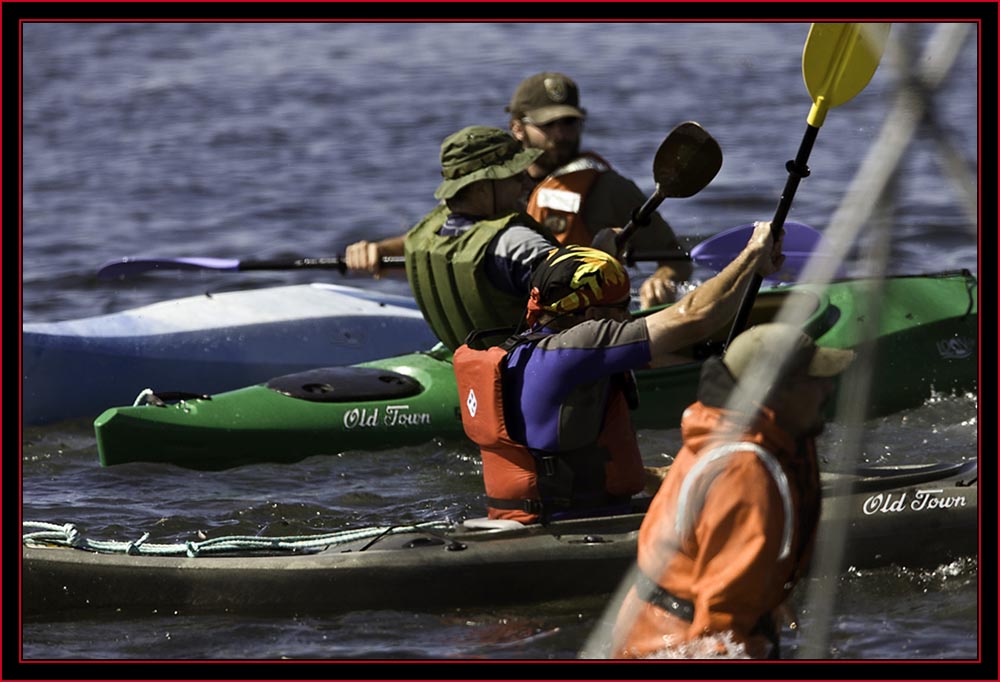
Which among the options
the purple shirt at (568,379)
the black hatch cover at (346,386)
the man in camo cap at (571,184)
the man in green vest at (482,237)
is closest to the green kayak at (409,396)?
the black hatch cover at (346,386)

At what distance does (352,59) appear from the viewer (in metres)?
18.3

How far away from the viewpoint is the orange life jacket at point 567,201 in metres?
6.70

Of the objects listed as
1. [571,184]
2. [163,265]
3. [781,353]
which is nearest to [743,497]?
[781,353]

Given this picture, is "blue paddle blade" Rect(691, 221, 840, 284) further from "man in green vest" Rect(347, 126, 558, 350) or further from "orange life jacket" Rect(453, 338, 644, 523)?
"orange life jacket" Rect(453, 338, 644, 523)

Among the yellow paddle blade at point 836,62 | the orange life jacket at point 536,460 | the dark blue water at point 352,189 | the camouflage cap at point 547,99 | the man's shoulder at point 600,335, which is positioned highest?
the yellow paddle blade at point 836,62

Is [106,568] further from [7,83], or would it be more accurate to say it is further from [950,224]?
[950,224]

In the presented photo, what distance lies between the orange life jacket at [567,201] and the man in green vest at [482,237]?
915 millimetres

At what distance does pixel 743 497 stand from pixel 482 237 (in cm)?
256

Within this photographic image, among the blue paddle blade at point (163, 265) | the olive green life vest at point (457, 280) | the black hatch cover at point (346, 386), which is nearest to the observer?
the olive green life vest at point (457, 280)

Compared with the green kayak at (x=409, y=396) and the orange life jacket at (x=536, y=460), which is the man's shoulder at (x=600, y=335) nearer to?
the orange life jacket at (x=536, y=460)

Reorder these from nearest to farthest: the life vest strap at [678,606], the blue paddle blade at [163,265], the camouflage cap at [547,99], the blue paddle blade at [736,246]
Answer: the life vest strap at [678,606]
the camouflage cap at [547,99]
the blue paddle blade at [736,246]
the blue paddle blade at [163,265]

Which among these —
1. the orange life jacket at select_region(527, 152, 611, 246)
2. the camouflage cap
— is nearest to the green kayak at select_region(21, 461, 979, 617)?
the orange life jacket at select_region(527, 152, 611, 246)

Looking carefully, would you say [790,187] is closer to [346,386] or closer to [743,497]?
[743,497]

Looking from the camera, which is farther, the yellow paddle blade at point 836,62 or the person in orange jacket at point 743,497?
the yellow paddle blade at point 836,62
